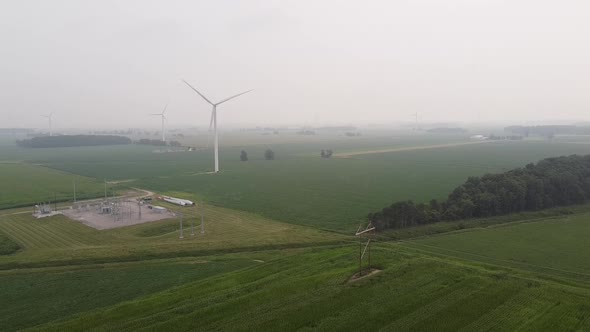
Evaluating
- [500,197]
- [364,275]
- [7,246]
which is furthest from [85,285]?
[500,197]

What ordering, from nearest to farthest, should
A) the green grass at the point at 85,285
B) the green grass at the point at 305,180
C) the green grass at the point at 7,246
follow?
1. the green grass at the point at 85,285
2. the green grass at the point at 7,246
3. the green grass at the point at 305,180

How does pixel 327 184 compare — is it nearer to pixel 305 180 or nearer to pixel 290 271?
pixel 305 180

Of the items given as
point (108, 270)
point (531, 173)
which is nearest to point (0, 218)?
point (108, 270)

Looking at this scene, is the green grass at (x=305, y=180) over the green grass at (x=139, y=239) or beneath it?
over

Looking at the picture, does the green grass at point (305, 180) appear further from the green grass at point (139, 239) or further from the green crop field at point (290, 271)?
the green grass at point (139, 239)

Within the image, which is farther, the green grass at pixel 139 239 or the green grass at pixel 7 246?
the green grass at pixel 7 246

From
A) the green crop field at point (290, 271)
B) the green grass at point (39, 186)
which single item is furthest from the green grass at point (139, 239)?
the green grass at point (39, 186)

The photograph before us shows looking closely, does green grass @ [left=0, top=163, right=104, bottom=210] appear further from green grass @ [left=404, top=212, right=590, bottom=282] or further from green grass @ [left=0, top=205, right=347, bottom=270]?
green grass @ [left=404, top=212, right=590, bottom=282]

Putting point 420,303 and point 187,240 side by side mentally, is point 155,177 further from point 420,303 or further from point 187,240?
point 420,303
